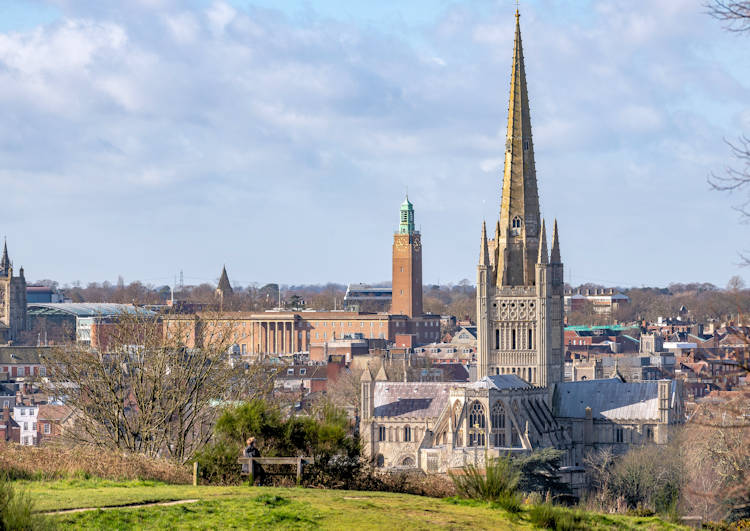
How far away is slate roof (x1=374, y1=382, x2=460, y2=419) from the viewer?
88.5 m

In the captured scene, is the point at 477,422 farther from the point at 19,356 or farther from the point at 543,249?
the point at 19,356

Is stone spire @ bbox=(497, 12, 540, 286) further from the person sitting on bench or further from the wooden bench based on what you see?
the wooden bench

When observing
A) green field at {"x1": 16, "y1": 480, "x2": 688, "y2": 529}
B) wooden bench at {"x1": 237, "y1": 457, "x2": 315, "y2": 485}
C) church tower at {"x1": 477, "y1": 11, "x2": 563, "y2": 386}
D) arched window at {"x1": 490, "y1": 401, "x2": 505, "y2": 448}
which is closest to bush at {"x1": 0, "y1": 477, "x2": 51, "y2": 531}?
green field at {"x1": 16, "y1": 480, "x2": 688, "y2": 529}

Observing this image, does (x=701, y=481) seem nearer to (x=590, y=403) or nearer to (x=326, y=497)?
(x=590, y=403)

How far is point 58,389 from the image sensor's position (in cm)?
4700

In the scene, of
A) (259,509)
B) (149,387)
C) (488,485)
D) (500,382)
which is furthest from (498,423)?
(259,509)

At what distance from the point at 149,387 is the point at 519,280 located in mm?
48789

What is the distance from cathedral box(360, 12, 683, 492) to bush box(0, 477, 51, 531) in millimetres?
58103

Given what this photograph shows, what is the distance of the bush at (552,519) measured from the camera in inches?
1145

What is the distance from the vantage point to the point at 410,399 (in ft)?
296

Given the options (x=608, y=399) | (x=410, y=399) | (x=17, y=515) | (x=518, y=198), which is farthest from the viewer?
(x=518, y=198)

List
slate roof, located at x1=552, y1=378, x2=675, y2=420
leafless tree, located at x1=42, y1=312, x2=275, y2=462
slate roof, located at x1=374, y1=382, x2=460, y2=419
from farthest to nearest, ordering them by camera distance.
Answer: slate roof, located at x1=374, y1=382, x2=460, y2=419, slate roof, located at x1=552, y1=378, x2=675, y2=420, leafless tree, located at x1=42, y1=312, x2=275, y2=462

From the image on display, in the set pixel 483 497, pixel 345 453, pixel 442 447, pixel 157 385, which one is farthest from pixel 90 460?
pixel 442 447

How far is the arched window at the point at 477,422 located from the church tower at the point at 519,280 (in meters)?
9.38
